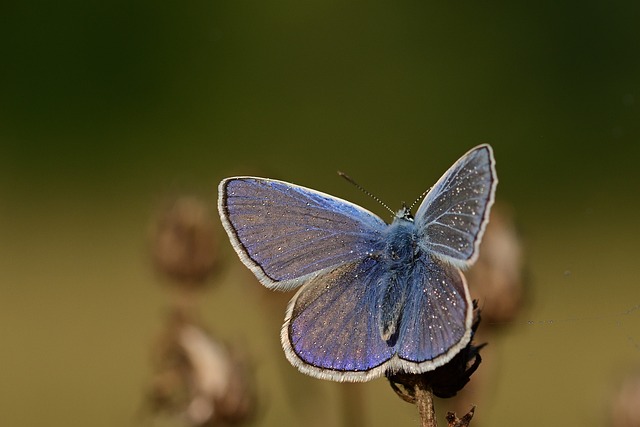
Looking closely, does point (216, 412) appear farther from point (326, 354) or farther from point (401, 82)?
point (401, 82)

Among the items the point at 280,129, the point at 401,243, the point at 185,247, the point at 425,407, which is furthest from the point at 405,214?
the point at 280,129

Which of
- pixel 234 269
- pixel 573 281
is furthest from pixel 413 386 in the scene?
pixel 573 281

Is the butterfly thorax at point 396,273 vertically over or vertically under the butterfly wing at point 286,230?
under

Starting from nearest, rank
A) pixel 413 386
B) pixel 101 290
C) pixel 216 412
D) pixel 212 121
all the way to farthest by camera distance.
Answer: pixel 413 386
pixel 216 412
pixel 101 290
pixel 212 121

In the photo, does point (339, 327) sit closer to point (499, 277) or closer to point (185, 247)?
point (499, 277)

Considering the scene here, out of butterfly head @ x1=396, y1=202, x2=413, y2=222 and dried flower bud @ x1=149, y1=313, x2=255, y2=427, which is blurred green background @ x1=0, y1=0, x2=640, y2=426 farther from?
butterfly head @ x1=396, y1=202, x2=413, y2=222

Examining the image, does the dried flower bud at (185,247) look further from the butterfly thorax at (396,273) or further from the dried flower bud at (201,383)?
the butterfly thorax at (396,273)

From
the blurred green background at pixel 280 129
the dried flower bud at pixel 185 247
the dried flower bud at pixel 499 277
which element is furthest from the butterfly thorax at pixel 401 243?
the blurred green background at pixel 280 129
